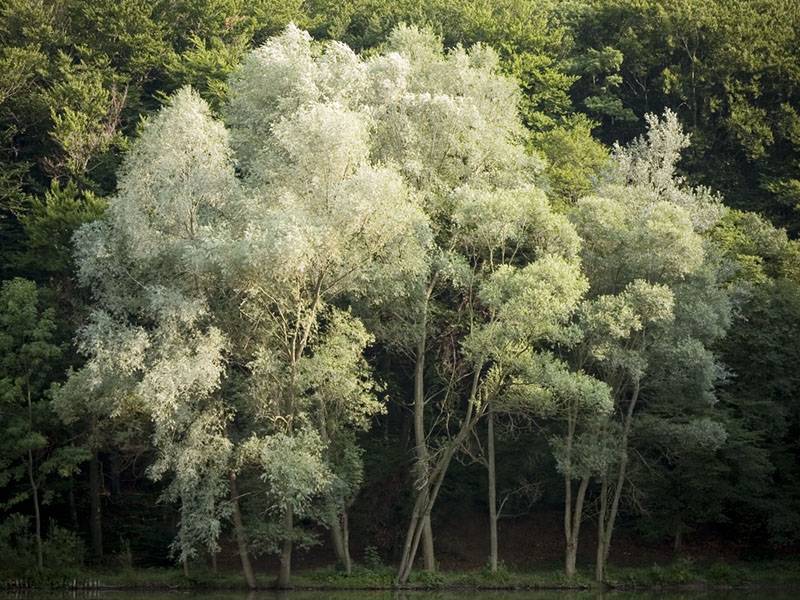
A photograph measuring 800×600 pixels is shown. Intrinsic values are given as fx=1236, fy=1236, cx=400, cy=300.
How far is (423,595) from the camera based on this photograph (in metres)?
39.2

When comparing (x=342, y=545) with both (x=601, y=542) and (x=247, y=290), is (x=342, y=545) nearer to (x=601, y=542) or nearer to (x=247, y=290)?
(x=601, y=542)

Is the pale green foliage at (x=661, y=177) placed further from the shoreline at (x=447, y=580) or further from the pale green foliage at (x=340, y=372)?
the shoreline at (x=447, y=580)

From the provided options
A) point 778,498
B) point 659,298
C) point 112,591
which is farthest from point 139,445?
point 778,498

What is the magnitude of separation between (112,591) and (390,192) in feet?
51.2

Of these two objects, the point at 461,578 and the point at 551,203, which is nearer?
the point at 461,578

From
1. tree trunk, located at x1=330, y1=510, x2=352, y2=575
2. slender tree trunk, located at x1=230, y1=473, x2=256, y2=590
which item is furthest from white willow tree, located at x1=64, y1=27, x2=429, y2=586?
tree trunk, located at x1=330, y1=510, x2=352, y2=575

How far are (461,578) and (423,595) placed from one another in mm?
2803

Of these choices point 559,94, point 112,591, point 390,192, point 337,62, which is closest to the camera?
point 390,192

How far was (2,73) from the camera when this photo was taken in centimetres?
5181

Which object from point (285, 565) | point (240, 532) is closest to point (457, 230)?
point (240, 532)

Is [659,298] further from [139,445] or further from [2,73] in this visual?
[2,73]

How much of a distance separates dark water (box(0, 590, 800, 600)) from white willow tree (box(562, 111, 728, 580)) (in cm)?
329

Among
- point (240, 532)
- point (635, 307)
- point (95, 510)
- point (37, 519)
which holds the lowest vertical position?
point (240, 532)

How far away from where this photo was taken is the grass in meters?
40.5
